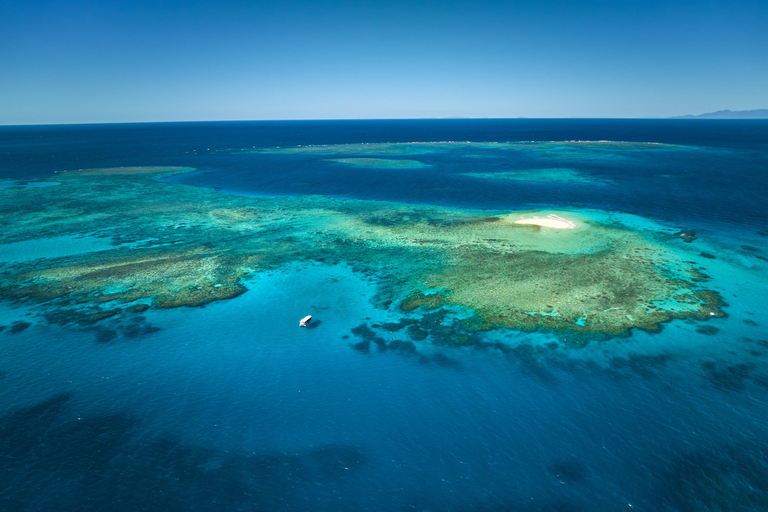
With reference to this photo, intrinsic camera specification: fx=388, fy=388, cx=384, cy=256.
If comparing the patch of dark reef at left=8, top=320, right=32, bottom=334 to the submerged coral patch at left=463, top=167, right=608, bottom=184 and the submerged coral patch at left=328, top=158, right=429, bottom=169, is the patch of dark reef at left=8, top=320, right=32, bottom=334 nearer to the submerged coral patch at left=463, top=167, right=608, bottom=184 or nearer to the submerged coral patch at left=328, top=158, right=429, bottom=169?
the submerged coral patch at left=463, top=167, right=608, bottom=184

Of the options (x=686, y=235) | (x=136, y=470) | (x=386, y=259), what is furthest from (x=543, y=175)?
(x=136, y=470)

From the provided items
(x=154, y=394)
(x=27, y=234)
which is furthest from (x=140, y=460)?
(x=27, y=234)

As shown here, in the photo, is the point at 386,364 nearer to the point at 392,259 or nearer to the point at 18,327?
the point at 392,259

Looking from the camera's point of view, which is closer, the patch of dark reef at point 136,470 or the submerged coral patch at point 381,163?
the patch of dark reef at point 136,470

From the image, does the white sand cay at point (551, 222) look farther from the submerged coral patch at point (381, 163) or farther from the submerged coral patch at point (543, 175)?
the submerged coral patch at point (381, 163)

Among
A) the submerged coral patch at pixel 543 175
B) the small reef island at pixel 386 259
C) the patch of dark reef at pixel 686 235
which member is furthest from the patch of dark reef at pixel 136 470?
the submerged coral patch at pixel 543 175

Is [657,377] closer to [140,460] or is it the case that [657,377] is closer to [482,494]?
[482,494]

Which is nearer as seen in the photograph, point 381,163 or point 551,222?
point 551,222
